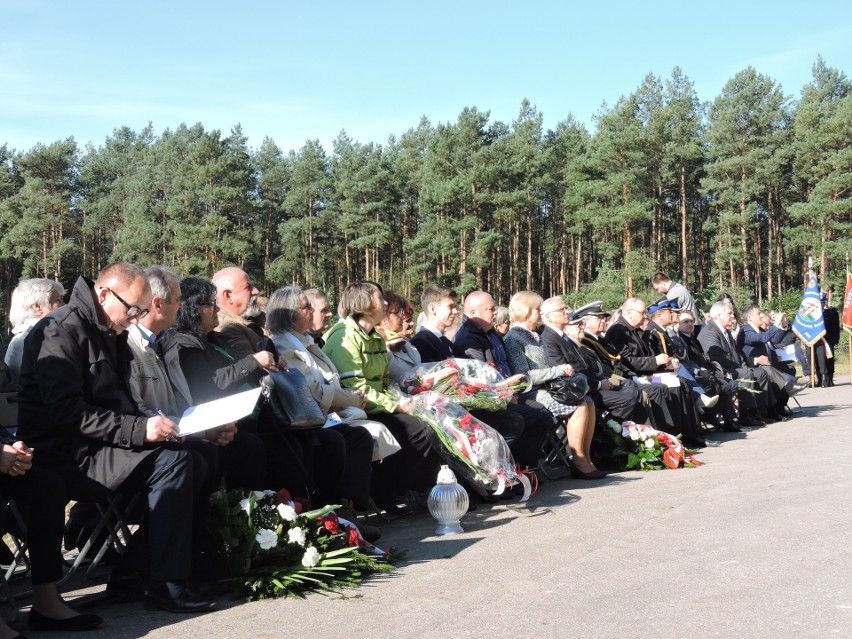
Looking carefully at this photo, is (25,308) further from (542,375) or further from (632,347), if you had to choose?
(632,347)

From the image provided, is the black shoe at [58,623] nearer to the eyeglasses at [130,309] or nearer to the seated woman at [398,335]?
the eyeglasses at [130,309]

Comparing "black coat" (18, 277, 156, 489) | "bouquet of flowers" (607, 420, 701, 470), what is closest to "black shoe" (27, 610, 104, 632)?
"black coat" (18, 277, 156, 489)

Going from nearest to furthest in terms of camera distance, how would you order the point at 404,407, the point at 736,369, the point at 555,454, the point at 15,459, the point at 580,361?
the point at 15,459 → the point at 404,407 → the point at 555,454 → the point at 580,361 → the point at 736,369

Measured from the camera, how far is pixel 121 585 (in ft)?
15.7

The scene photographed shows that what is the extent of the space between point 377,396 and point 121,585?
8.65 ft

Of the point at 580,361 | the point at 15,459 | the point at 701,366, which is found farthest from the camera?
the point at 701,366

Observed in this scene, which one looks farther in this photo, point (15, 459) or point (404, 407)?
point (404, 407)

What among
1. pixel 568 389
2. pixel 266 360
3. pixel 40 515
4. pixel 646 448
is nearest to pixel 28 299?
pixel 266 360

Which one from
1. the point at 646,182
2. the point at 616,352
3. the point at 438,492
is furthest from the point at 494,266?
the point at 438,492

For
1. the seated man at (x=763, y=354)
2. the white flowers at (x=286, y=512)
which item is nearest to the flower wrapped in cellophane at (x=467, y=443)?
the white flowers at (x=286, y=512)

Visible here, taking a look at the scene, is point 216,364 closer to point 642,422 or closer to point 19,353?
point 19,353

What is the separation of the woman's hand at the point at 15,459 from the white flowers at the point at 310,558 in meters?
1.47

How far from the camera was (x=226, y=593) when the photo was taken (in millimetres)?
4879

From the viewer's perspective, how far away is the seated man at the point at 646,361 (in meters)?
10.6
